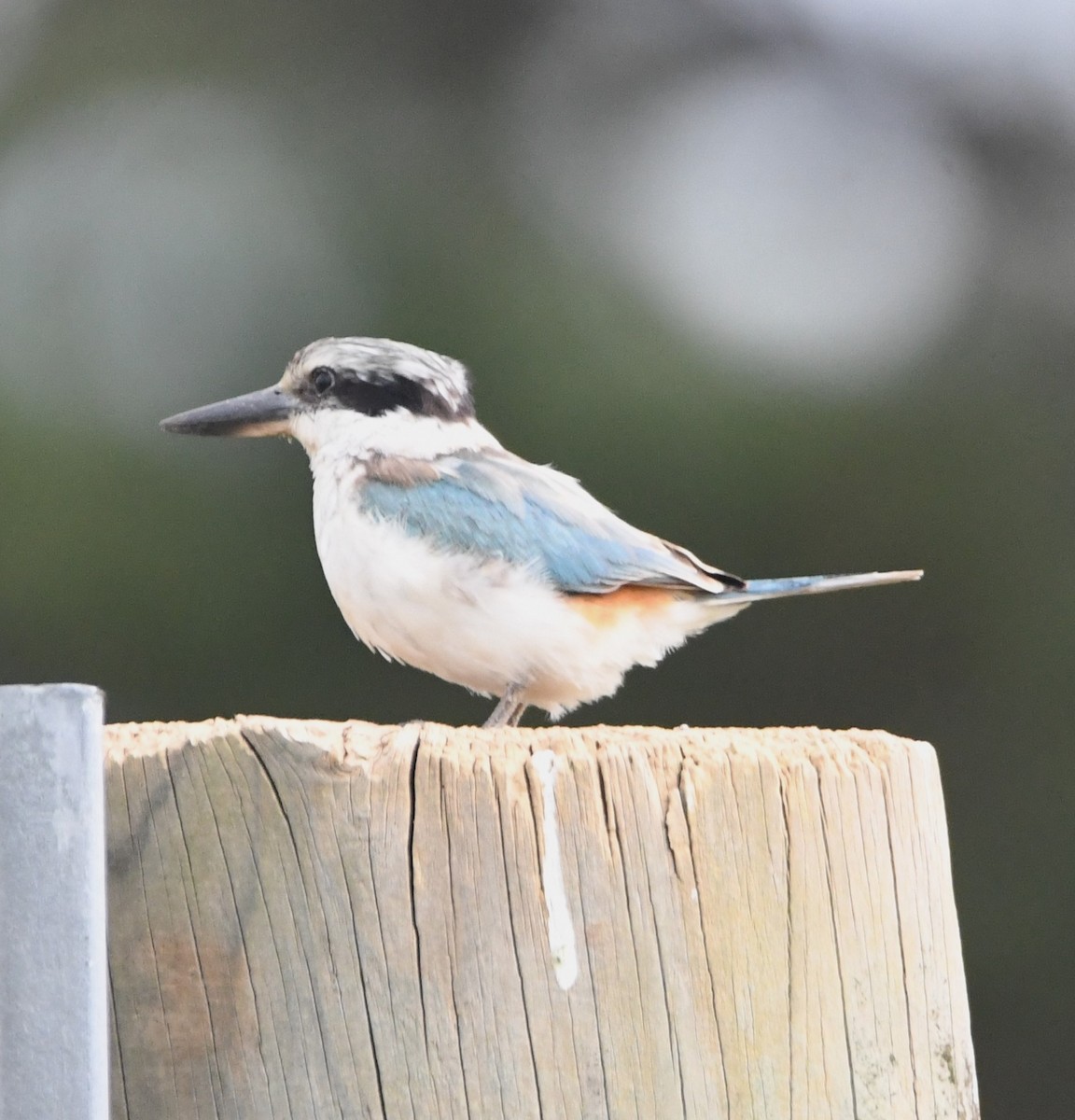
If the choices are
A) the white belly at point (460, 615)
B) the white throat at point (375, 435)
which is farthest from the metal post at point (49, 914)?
the white throat at point (375, 435)

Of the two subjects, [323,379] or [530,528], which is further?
[323,379]

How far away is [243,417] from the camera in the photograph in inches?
194

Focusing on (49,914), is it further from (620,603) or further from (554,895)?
(620,603)

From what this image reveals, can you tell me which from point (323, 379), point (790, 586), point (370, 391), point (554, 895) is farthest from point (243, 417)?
point (554, 895)

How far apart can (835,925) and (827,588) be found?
2309 millimetres

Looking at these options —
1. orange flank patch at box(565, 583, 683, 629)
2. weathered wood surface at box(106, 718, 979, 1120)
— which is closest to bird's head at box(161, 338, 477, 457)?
orange flank patch at box(565, 583, 683, 629)

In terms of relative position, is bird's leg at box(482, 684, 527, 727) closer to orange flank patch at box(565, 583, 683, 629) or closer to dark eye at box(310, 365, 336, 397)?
orange flank patch at box(565, 583, 683, 629)

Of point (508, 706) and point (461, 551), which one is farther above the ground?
point (461, 551)

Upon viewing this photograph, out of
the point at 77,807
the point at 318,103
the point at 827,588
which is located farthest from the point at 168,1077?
the point at 318,103

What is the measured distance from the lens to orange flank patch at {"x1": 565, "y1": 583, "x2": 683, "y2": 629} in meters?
4.48

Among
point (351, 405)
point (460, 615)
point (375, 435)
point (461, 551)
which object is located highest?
point (351, 405)

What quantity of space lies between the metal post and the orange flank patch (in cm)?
231

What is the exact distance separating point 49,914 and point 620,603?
250 cm

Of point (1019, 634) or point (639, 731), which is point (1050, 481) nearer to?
point (1019, 634)
